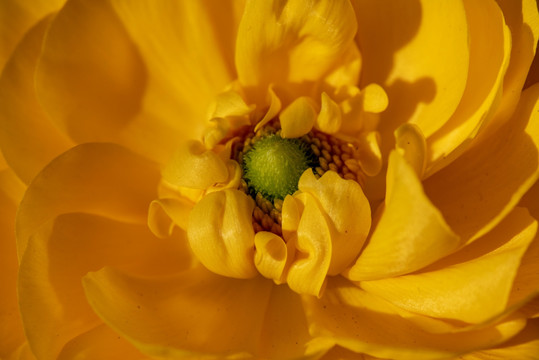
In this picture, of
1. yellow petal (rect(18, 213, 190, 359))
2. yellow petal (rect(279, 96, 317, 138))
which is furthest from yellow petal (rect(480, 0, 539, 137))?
yellow petal (rect(18, 213, 190, 359))

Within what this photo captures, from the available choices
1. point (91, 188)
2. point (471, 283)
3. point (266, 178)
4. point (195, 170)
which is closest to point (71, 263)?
point (91, 188)

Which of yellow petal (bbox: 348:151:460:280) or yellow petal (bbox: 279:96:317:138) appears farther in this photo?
yellow petal (bbox: 279:96:317:138)

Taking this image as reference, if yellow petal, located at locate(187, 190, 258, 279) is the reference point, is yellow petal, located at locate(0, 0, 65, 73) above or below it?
above

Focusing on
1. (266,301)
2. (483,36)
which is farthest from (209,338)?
(483,36)

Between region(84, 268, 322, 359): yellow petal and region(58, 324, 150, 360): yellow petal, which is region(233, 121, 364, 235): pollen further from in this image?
region(58, 324, 150, 360): yellow petal

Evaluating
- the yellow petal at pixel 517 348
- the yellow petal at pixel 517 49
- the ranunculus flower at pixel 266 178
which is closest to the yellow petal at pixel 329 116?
the ranunculus flower at pixel 266 178

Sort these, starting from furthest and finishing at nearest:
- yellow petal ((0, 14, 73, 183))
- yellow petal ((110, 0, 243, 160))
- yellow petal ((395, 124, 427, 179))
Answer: yellow petal ((110, 0, 243, 160)) < yellow petal ((0, 14, 73, 183)) < yellow petal ((395, 124, 427, 179))

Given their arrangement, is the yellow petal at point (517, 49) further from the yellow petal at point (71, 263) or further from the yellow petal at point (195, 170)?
the yellow petal at point (71, 263)
